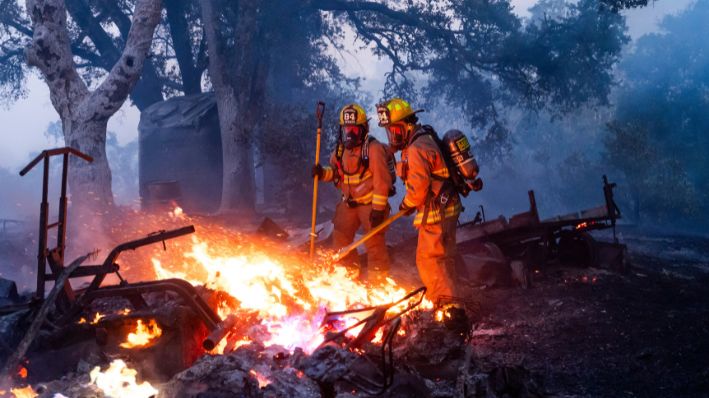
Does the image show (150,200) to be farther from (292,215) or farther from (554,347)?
(554,347)

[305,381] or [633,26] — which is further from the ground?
[633,26]

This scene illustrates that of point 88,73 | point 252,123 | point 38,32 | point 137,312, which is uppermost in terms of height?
point 88,73

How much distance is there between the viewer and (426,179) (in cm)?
580

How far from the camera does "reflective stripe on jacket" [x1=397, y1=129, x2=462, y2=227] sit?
5812 mm

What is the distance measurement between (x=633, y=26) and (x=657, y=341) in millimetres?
61796

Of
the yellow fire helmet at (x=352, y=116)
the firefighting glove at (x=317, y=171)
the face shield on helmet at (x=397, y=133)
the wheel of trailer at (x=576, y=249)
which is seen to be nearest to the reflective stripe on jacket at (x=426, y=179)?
the face shield on helmet at (x=397, y=133)

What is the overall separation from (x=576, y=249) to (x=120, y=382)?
7553 millimetres

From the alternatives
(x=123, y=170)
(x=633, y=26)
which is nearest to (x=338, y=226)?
(x=123, y=170)

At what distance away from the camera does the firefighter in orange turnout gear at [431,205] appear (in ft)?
19.1

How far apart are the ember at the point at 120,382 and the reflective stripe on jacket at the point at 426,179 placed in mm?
3288

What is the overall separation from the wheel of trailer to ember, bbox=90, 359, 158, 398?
7.23 metres

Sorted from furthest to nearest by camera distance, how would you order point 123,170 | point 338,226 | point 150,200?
1. point 123,170
2. point 150,200
3. point 338,226

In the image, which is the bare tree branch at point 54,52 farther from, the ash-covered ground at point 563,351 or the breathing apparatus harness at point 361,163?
the ash-covered ground at point 563,351

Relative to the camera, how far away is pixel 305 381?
163 inches
